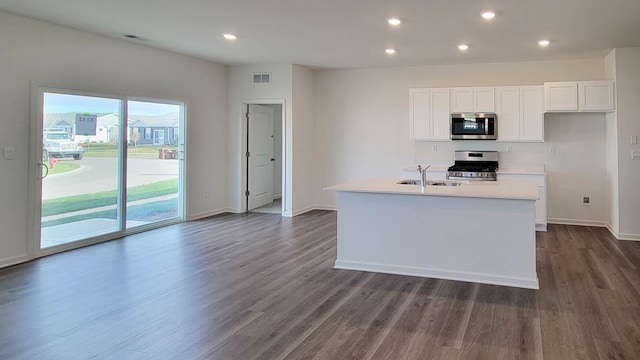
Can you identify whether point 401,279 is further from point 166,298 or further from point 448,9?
point 448,9

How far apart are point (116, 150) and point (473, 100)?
5330mm

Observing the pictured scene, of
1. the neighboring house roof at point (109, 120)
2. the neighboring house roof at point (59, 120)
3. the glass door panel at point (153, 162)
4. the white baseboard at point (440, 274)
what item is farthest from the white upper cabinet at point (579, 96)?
the neighboring house roof at point (59, 120)

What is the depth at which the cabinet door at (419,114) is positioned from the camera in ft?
24.2

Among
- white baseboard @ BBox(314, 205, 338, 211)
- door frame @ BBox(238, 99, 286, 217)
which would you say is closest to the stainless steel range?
white baseboard @ BBox(314, 205, 338, 211)

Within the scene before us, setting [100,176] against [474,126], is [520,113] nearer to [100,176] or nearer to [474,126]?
[474,126]

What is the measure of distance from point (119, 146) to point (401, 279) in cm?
417

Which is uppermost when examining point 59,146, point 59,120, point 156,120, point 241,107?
point 241,107

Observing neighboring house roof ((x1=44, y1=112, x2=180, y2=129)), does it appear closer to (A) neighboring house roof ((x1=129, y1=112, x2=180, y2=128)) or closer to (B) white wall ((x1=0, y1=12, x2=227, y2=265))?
(A) neighboring house roof ((x1=129, y1=112, x2=180, y2=128))

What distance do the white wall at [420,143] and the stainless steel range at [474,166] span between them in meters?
0.13

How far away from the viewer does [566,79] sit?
6.91 metres

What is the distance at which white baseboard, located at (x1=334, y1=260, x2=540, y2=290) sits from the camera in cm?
399

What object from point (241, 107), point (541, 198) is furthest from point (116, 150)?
point (541, 198)

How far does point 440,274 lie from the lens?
14.0ft

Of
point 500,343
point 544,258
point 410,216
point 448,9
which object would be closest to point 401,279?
point 410,216
